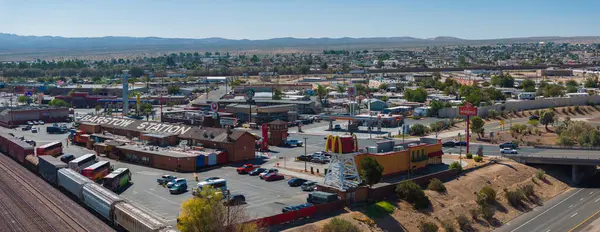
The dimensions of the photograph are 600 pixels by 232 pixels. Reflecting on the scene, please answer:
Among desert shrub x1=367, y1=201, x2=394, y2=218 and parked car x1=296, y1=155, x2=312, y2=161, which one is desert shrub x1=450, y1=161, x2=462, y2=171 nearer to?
desert shrub x1=367, y1=201, x2=394, y2=218

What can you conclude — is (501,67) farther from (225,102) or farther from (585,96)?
(225,102)

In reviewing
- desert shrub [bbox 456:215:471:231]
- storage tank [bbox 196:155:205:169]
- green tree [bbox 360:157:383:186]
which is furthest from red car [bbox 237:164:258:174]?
desert shrub [bbox 456:215:471:231]

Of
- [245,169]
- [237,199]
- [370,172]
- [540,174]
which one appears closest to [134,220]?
[237,199]

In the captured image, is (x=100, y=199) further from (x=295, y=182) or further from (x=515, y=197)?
(x=515, y=197)

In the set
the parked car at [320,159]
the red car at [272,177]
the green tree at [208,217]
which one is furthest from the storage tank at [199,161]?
A: the green tree at [208,217]

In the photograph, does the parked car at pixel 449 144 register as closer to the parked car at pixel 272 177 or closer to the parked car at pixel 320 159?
the parked car at pixel 320 159

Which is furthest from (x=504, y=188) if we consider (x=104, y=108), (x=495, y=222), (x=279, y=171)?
(x=104, y=108)
